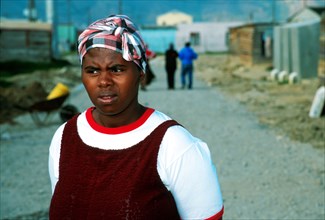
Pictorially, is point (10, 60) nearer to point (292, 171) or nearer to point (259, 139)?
point (259, 139)

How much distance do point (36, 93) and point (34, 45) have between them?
891 inches

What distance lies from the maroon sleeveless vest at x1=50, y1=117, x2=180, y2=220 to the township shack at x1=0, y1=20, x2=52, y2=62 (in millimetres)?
35319

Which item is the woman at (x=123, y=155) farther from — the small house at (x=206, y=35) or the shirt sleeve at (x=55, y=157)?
the small house at (x=206, y=35)

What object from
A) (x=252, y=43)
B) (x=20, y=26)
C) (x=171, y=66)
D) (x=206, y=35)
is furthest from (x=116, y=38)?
(x=206, y=35)

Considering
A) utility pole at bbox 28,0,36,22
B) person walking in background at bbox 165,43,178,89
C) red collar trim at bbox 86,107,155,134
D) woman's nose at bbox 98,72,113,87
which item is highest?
utility pole at bbox 28,0,36,22

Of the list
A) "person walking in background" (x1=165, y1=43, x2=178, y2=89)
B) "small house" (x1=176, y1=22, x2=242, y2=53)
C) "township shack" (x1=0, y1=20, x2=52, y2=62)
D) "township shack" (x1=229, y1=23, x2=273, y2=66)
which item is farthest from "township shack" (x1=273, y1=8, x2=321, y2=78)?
"small house" (x1=176, y1=22, x2=242, y2=53)

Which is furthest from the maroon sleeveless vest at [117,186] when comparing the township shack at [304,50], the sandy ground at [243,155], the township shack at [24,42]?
the township shack at [24,42]

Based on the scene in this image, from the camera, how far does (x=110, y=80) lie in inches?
90.3

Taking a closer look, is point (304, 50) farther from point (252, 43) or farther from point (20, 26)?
point (20, 26)

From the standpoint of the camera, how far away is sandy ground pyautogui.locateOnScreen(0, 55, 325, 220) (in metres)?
6.42

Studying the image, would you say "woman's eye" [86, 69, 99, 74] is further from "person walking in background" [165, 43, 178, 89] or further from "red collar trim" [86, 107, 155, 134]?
"person walking in background" [165, 43, 178, 89]

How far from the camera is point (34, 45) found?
39.2 metres

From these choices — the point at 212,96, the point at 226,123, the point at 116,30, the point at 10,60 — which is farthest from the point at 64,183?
the point at 10,60

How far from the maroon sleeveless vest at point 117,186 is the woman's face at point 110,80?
0.16 meters
